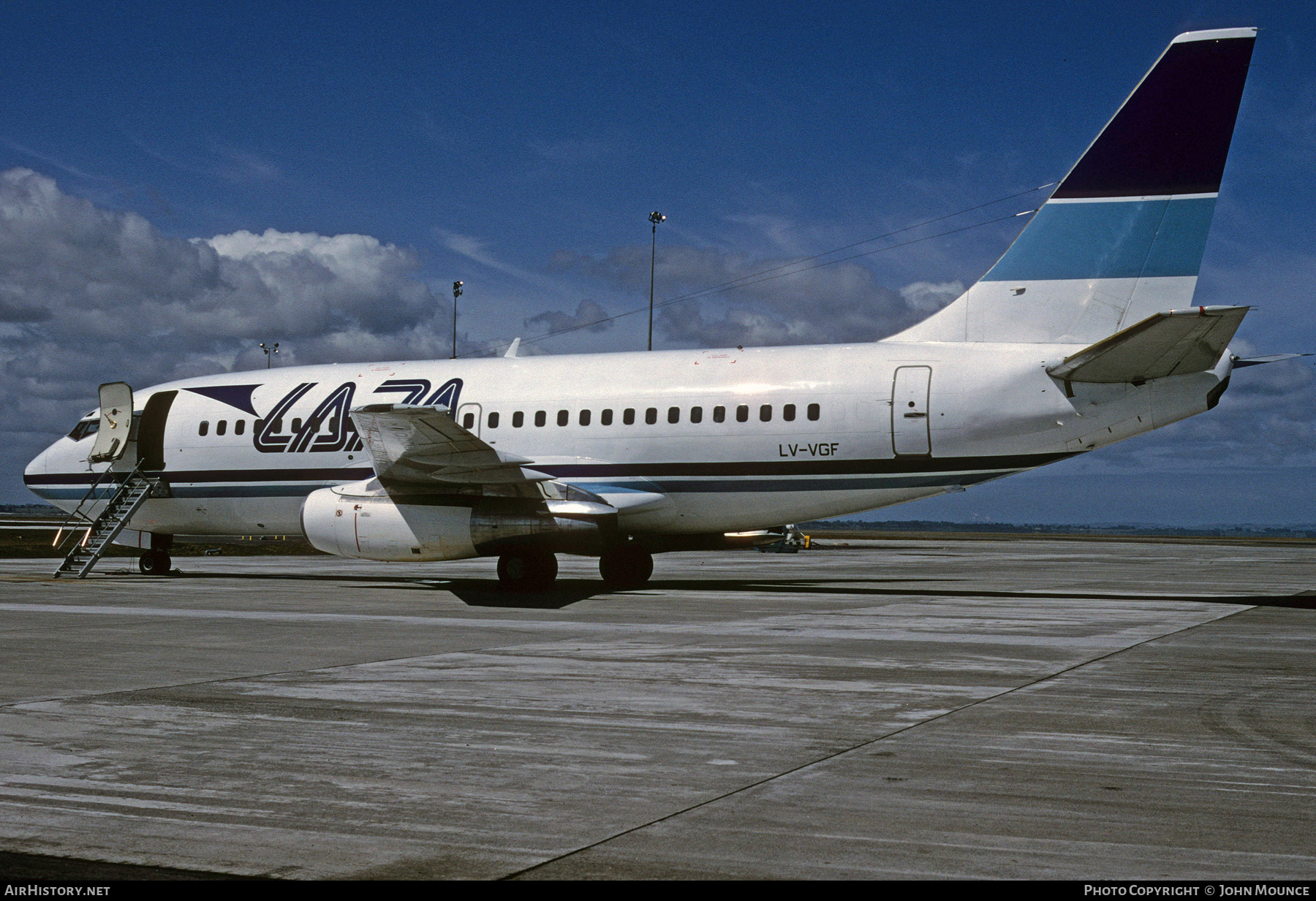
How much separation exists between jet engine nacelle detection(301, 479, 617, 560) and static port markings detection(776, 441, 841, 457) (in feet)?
9.67

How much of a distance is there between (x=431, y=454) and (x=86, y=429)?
11.4 m

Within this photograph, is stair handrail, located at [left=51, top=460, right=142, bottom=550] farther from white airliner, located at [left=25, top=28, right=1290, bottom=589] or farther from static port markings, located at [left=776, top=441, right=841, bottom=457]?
static port markings, located at [left=776, top=441, right=841, bottom=457]

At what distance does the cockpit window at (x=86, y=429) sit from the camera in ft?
80.9

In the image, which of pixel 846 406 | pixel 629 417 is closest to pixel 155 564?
pixel 629 417

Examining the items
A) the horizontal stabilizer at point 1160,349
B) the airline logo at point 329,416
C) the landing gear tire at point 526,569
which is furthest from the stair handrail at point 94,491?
the horizontal stabilizer at point 1160,349

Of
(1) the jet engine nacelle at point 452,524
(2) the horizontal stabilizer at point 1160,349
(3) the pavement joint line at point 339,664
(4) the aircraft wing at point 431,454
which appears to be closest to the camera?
(3) the pavement joint line at point 339,664

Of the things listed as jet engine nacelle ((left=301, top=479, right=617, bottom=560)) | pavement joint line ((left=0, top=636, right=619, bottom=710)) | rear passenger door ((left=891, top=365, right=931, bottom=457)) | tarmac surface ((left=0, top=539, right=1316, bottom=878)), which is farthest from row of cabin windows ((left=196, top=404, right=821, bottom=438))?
pavement joint line ((left=0, top=636, right=619, bottom=710))

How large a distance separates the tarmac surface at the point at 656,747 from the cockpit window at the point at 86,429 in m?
10.9

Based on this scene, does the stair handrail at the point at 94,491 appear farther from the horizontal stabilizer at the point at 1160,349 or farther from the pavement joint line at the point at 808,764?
the pavement joint line at the point at 808,764

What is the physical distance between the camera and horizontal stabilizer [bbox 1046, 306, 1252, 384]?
48.5ft

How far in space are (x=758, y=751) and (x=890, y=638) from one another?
6312mm

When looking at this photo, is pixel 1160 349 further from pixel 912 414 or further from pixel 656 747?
pixel 656 747

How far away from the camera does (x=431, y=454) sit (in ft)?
58.4
